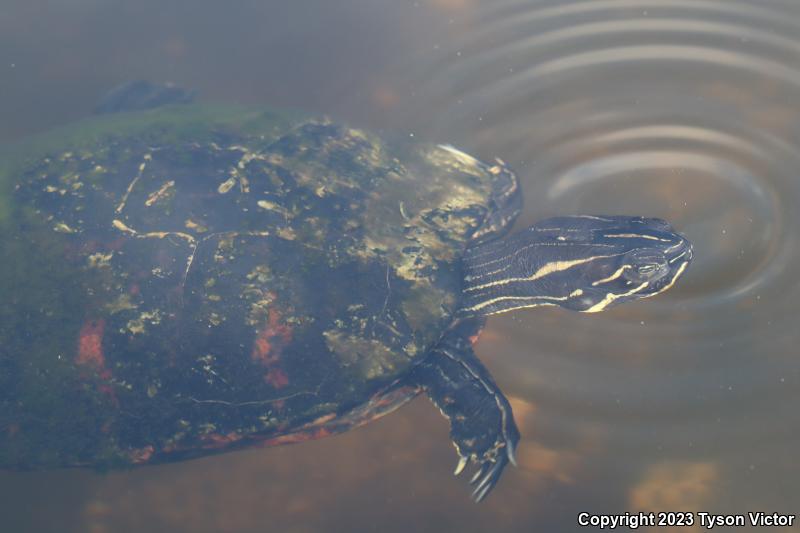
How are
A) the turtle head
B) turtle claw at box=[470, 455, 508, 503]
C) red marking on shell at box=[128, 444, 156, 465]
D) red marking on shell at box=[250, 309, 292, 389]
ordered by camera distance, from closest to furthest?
red marking on shell at box=[250, 309, 292, 389] < red marking on shell at box=[128, 444, 156, 465] < turtle claw at box=[470, 455, 508, 503] < the turtle head

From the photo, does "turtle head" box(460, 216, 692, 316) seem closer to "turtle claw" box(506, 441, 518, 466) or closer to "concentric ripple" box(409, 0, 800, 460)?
"concentric ripple" box(409, 0, 800, 460)

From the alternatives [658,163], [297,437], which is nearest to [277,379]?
[297,437]

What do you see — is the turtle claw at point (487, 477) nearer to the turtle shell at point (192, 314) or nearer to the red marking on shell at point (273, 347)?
the turtle shell at point (192, 314)

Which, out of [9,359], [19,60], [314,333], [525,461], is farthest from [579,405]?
[19,60]

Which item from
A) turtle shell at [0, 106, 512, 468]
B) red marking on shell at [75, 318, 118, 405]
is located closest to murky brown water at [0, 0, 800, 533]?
turtle shell at [0, 106, 512, 468]

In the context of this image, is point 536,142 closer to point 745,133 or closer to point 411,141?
point 411,141

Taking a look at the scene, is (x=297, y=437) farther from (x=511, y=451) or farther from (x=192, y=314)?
(x=511, y=451)

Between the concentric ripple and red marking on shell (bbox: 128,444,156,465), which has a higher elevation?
the concentric ripple
